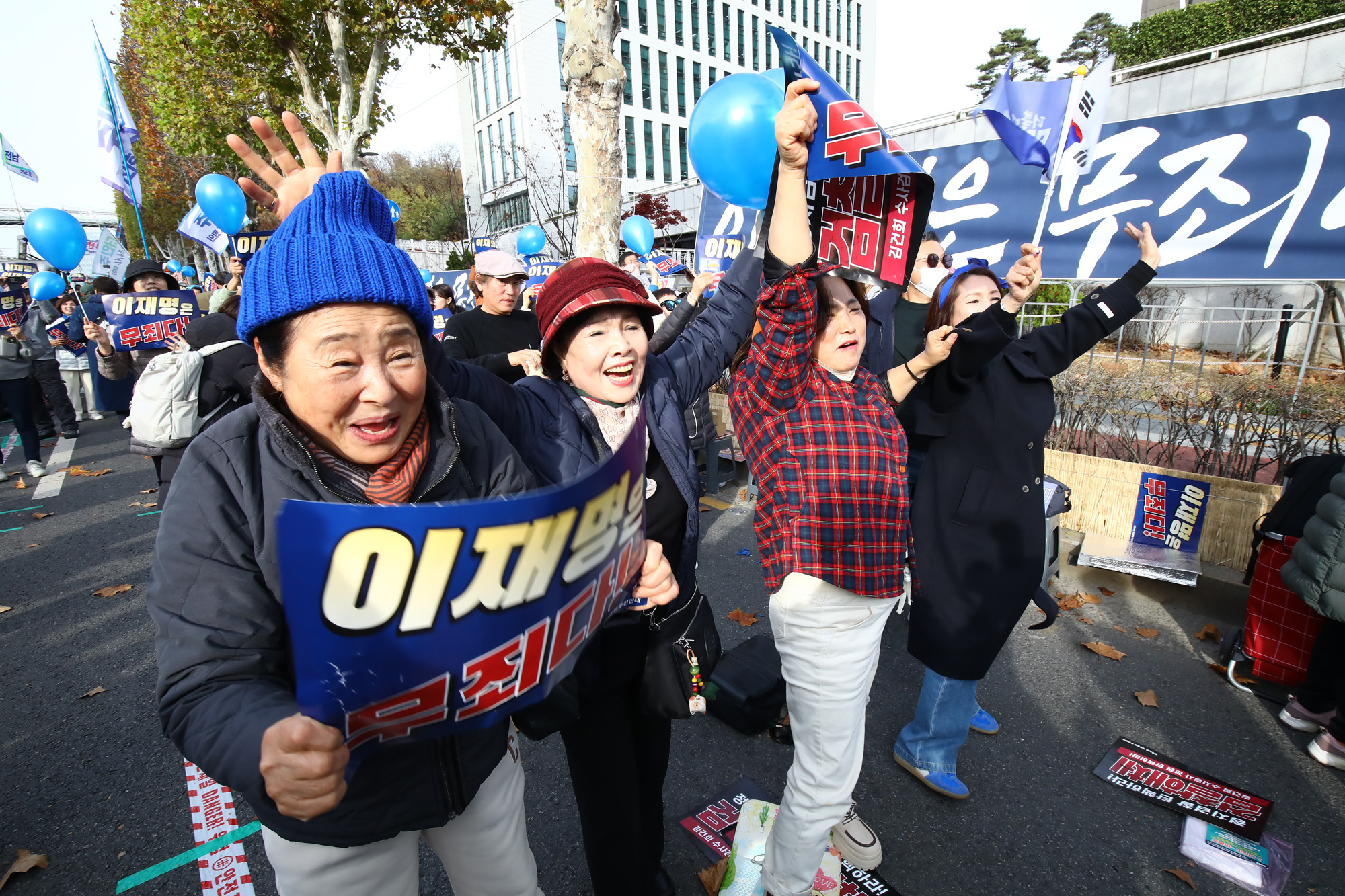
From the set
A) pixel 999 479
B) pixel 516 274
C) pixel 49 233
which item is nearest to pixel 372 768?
pixel 999 479

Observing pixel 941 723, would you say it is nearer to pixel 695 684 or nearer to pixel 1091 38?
pixel 695 684

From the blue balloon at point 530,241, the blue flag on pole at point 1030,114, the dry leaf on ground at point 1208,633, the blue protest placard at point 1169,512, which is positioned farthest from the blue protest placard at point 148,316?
the blue balloon at point 530,241

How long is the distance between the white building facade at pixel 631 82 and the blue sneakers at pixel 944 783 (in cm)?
3882

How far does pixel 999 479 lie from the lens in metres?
2.35

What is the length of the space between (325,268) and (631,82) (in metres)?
47.3

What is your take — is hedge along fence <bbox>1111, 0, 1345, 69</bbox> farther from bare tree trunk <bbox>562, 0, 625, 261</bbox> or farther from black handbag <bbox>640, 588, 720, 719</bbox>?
black handbag <bbox>640, 588, 720, 719</bbox>

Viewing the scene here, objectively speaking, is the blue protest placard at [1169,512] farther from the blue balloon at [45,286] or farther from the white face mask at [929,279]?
the blue balloon at [45,286]

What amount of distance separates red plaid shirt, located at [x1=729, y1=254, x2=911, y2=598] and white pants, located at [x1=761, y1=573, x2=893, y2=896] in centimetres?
7

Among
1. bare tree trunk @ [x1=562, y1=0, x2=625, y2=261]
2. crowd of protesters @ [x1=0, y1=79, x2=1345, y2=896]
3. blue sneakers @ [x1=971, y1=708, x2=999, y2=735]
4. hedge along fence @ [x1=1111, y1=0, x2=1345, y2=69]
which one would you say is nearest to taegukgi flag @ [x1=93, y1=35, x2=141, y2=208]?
bare tree trunk @ [x1=562, y1=0, x2=625, y2=261]

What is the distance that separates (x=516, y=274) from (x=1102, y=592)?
446 centimetres

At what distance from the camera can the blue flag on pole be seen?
3.32 m

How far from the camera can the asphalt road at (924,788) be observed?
231 cm

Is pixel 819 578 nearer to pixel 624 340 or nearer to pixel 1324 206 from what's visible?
pixel 624 340

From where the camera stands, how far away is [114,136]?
376 inches
